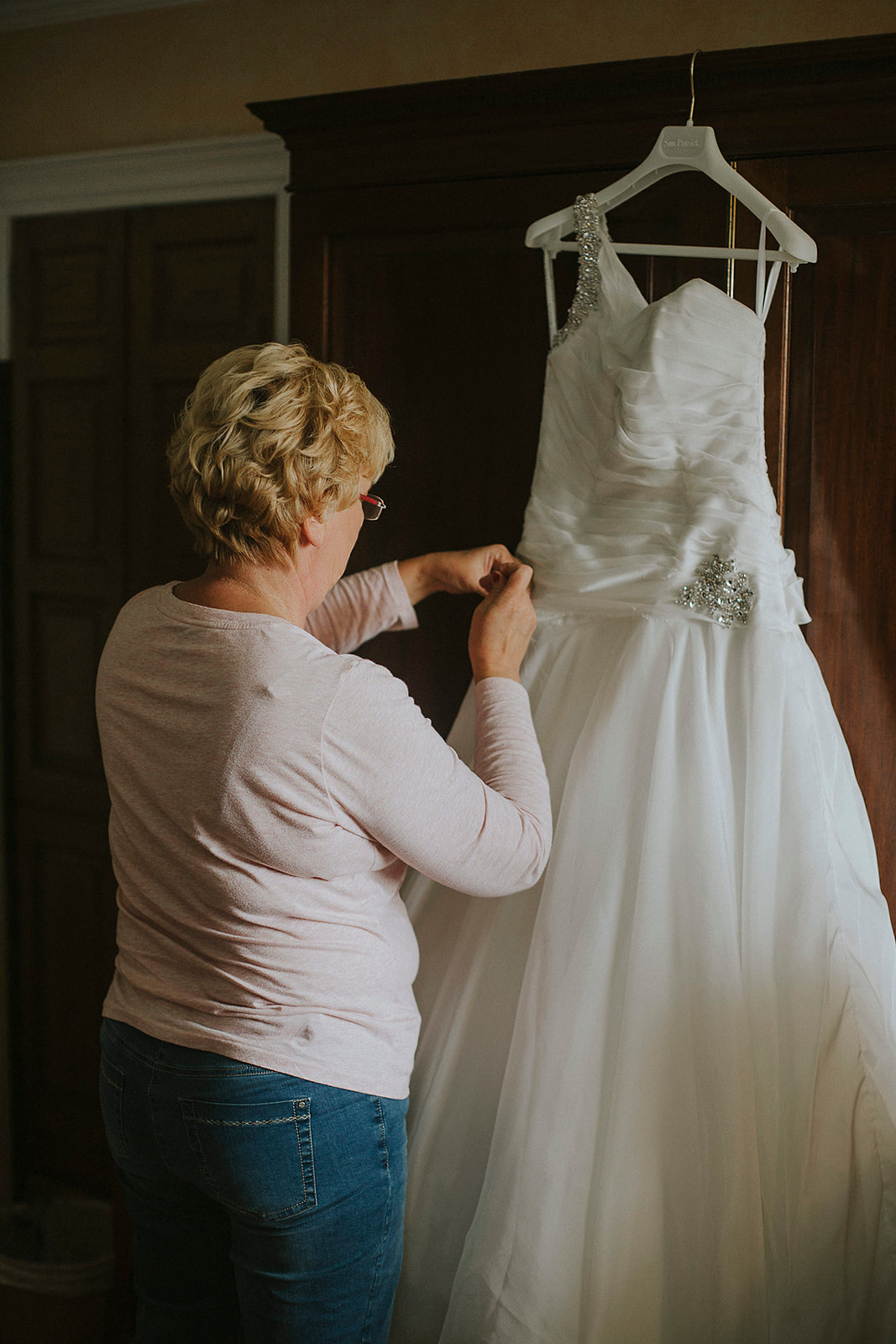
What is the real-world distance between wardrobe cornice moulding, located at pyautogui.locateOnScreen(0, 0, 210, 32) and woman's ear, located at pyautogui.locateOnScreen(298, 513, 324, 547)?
1.48 m

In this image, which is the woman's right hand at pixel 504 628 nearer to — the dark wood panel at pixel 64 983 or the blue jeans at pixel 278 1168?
the blue jeans at pixel 278 1168

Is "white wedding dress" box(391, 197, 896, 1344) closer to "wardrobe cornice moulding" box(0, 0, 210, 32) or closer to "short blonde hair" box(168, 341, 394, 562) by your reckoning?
"short blonde hair" box(168, 341, 394, 562)

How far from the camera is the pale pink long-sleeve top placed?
895mm

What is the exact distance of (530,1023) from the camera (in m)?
1.08

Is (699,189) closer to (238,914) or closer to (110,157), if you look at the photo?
(238,914)

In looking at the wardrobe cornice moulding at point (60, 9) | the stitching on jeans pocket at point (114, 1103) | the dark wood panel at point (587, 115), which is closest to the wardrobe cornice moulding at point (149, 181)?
the wardrobe cornice moulding at point (60, 9)

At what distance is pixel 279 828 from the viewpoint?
90cm

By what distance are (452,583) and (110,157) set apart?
1285 mm

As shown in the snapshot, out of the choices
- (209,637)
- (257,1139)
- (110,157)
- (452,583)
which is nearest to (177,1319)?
(257,1139)

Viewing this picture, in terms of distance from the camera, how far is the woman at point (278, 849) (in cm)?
90

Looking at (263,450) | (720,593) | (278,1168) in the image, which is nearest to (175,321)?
(263,450)

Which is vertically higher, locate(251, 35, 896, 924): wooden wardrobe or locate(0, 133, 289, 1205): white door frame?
locate(0, 133, 289, 1205): white door frame

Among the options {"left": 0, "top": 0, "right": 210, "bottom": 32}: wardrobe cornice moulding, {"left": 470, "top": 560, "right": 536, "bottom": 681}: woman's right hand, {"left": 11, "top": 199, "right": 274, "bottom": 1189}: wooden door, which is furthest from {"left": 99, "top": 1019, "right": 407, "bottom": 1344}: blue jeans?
{"left": 0, "top": 0, "right": 210, "bottom": 32}: wardrobe cornice moulding

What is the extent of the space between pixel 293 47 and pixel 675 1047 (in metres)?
1.86
